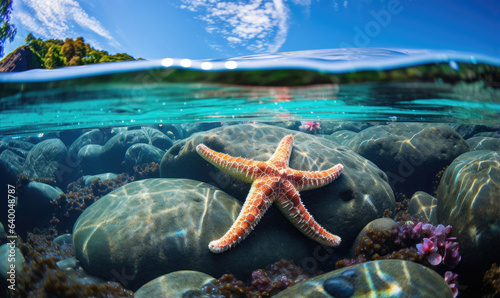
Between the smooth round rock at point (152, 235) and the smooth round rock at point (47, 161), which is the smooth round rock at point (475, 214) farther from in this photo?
the smooth round rock at point (47, 161)

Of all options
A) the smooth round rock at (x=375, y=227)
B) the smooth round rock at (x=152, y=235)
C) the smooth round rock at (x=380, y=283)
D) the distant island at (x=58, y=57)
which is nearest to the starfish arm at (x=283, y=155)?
the smooth round rock at (x=152, y=235)

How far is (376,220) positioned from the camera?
5434 mm

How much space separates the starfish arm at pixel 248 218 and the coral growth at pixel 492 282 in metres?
4.29

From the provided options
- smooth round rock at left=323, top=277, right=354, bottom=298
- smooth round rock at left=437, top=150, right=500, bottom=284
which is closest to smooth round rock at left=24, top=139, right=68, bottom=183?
smooth round rock at left=323, top=277, right=354, bottom=298

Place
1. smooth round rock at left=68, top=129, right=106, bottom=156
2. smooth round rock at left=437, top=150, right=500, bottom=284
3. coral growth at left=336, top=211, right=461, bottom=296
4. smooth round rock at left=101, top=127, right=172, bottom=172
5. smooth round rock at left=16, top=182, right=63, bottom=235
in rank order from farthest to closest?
smooth round rock at left=68, top=129, right=106, bottom=156, smooth round rock at left=101, top=127, right=172, bottom=172, smooth round rock at left=16, top=182, right=63, bottom=235, smooth round rock at left=437, top=150, right=500, bottom=284, coral growth at left=336, top=211, right=461, bottom=296

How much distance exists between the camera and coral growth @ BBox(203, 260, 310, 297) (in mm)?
4137

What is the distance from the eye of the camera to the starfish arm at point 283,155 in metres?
5.62

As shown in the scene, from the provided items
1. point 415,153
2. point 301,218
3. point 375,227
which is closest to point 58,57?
point 301,218

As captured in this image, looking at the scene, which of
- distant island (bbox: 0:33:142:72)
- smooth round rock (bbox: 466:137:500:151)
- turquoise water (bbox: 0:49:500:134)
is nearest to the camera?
turquoise water (bbox: 0:49:500:134)

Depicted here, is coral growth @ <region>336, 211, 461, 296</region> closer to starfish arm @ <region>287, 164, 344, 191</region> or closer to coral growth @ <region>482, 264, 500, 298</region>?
coral growth @ <region>482, 264, 500, 298</region>

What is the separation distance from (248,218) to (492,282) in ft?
15.2

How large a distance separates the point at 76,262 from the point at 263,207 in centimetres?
441

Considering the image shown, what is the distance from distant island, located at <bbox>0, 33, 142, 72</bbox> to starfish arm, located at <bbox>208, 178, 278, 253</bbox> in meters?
4.85

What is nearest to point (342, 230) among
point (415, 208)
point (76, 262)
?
point (415, 208)
